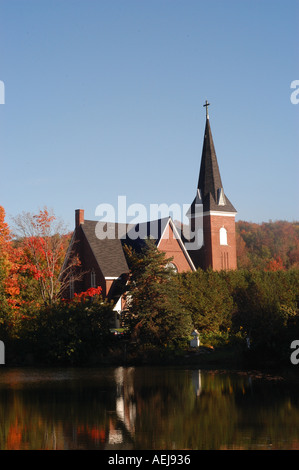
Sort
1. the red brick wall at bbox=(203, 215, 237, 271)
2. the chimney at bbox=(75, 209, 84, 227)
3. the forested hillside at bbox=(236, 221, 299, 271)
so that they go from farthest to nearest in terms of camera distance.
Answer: the forested hillside at bbox=(236, 221, 299, 271) → the red brick wall at bbox=(203, 215, 237, 271) → the chimney at bbox=(75, 209, 84, 227)

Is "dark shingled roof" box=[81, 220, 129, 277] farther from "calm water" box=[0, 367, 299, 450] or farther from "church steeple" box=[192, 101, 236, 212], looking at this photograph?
"calm water" box=[0, 367, 299, 450]

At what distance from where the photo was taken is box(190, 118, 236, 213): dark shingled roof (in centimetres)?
6259

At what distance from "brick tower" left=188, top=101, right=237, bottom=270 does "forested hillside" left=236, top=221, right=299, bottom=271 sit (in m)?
29.4

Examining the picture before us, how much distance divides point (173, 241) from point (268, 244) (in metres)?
64.6

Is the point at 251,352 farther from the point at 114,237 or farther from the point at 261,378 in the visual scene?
the point at 114,237

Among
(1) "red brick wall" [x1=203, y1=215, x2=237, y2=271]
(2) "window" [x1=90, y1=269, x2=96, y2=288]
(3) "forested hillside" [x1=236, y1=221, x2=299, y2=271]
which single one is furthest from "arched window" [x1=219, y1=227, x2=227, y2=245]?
(3) "forested hillside" [x1=236, y1=221, x2=299, y2=271]

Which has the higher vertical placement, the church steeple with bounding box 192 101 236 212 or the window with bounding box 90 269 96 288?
the church steeple with bounding box 192 101 236 212

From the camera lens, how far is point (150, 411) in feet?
59.8

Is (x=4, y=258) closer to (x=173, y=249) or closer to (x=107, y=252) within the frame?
(x=107, y=252)

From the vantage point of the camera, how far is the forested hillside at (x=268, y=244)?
3969 inches

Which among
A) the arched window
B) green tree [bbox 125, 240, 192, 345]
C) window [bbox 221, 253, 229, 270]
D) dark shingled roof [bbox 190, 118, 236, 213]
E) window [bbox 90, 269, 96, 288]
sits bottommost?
green tree [bbox 125, 240, 192, 345]
